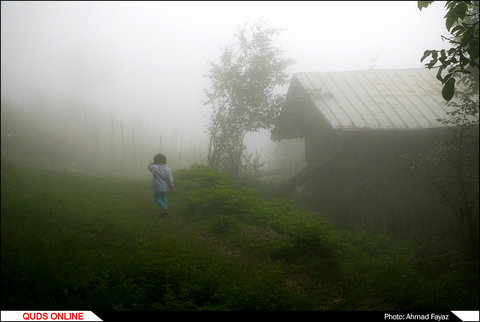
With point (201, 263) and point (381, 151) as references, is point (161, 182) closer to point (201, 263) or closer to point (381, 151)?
point (201, 263)

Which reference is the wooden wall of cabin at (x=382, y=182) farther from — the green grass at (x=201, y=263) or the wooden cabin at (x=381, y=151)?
the green grass at (x=201, y=263)

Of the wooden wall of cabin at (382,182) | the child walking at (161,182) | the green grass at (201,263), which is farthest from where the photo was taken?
the wooden wall of cabin at (382,182)

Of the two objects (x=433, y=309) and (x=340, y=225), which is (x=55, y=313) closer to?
(x=433, y=309)

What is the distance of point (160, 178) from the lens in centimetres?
943

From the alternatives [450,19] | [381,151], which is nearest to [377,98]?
[381,151]

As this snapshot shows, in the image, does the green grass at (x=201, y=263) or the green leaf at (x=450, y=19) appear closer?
the green leaf at (x=450, y=19)

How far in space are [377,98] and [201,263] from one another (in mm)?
10234

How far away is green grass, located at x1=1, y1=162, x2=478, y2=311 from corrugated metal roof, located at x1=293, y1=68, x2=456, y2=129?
441 cm

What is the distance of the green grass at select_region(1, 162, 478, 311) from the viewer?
3.99 meters

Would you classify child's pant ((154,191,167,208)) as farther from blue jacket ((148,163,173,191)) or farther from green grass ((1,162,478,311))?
green grass ((1,162,478,311))

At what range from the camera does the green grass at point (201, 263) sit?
13.1 ft

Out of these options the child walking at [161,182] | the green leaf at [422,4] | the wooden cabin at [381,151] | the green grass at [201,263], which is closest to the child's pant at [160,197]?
the child walking at [161,182]

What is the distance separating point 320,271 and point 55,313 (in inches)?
161

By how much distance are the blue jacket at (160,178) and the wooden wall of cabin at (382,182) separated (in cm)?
602
